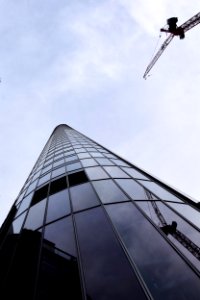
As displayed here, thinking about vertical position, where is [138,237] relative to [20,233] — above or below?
below

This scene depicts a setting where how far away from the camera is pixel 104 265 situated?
22.8 ft

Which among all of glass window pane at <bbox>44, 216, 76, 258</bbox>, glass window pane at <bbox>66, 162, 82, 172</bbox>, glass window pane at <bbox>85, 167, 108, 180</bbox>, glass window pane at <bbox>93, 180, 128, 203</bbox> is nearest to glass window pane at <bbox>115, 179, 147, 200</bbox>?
glass window pane at <bbox>93, 180, 128, 203</bbox>

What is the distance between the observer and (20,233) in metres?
10.9

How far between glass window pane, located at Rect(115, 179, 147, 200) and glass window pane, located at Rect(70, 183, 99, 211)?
1360mm

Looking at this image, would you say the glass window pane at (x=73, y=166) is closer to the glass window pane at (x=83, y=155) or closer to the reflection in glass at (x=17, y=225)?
the glass window pane at (x=83, y=155)

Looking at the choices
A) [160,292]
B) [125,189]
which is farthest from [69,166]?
[160,292]

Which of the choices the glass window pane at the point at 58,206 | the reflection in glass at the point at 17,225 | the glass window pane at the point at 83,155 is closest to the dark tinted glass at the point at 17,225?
the reflection in glass at the point at 17,225

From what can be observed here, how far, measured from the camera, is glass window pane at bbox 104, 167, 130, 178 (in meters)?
14.3

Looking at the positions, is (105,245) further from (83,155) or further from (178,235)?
(83,155)

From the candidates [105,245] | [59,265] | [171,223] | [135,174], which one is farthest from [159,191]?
[59,265]

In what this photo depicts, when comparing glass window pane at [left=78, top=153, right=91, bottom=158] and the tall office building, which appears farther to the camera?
glass window pane at [left=78, top=153, right=91, bottom=158]

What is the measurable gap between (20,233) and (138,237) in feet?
16.5

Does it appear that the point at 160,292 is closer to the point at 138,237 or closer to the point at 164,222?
the point at 138,237

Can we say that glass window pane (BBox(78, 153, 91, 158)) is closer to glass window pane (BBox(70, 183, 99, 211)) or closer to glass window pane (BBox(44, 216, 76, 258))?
glass window pane (BBox(70, 183, 99, 211))
